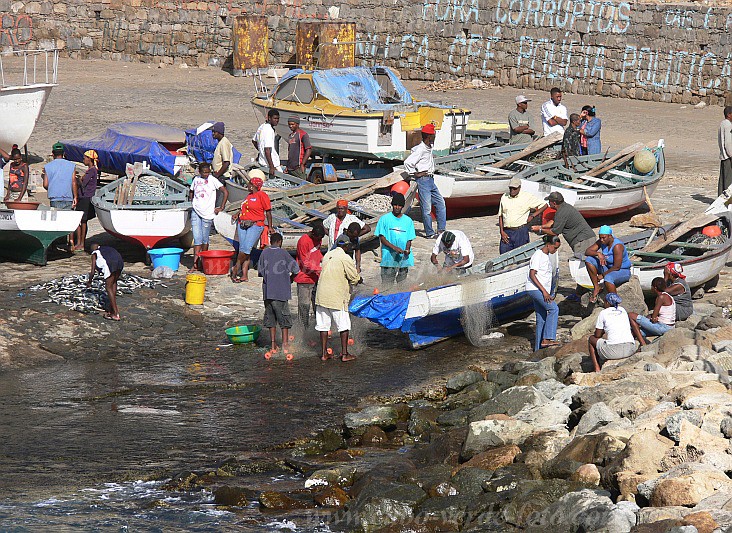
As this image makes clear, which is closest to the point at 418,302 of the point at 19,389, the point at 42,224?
the point at 19,389

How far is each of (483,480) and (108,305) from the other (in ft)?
20.6

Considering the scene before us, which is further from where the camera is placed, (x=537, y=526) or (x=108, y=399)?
(x=108, y=399)

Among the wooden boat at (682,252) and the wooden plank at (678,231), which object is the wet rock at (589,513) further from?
the wooden plank at (678,231)

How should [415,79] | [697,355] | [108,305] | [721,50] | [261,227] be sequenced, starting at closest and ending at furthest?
[697,355], [108,305], [261,227], [721,50], [415,79]

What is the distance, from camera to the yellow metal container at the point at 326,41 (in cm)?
3225

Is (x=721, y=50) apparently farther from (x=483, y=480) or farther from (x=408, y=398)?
(x=483, y=480)

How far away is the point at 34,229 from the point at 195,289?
260cm

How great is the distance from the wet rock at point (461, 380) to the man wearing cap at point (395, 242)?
2.01m

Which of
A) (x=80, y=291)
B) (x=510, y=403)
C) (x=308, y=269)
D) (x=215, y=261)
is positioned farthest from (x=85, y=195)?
(x=510, y=403)

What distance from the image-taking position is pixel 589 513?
29.2 ft

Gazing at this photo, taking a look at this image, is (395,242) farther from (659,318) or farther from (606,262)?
(659,318)

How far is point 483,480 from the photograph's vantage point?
9852 millimetres

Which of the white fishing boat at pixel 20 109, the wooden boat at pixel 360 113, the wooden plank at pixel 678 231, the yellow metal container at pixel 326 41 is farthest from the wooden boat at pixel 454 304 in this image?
the yellow metal container at pixel 326 41

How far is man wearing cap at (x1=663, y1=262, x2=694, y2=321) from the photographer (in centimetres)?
1357
